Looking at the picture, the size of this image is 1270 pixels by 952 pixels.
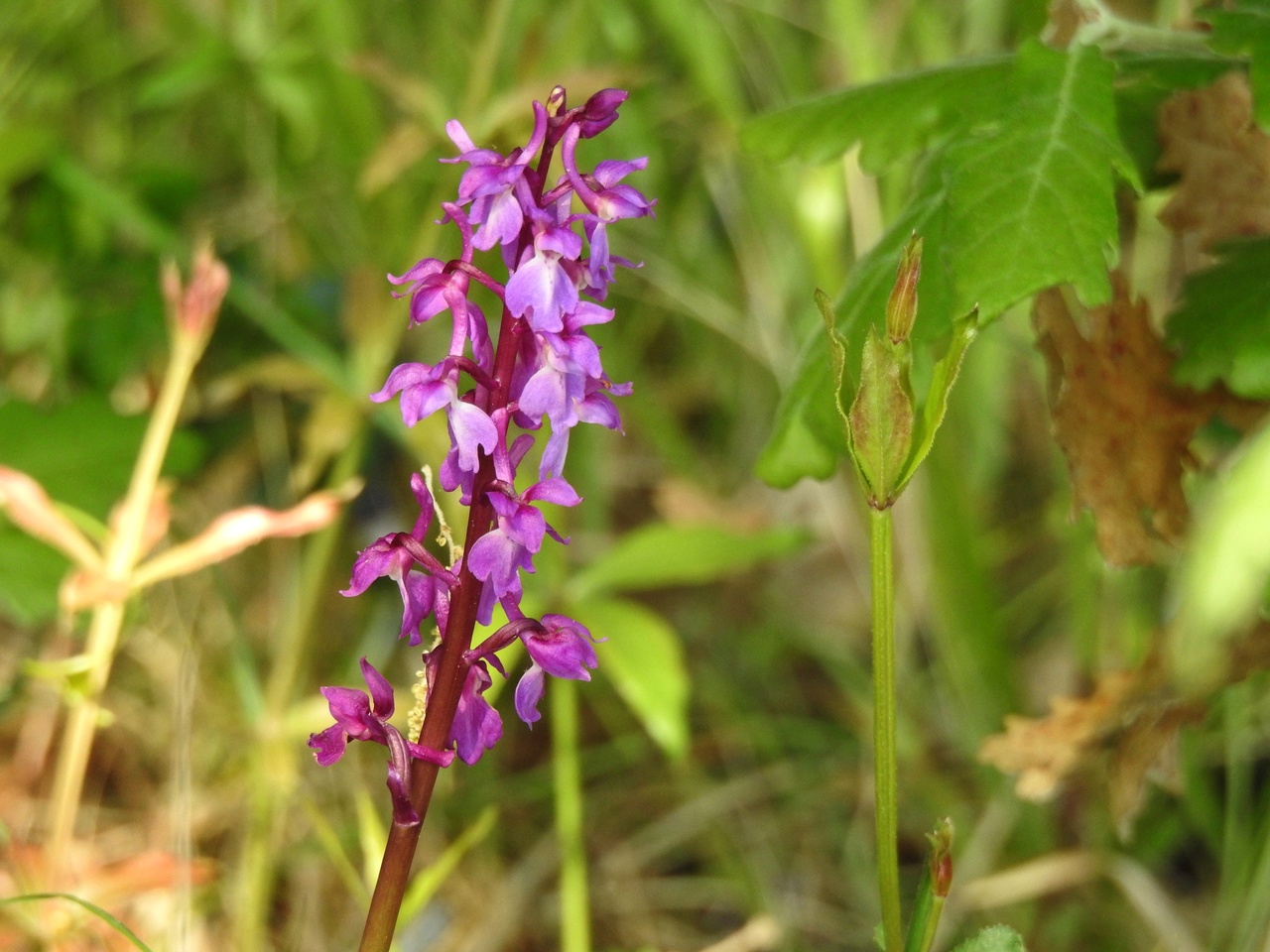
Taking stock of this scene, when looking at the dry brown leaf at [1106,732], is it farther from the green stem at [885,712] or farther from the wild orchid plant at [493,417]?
the wild orchid plant at [493,417]

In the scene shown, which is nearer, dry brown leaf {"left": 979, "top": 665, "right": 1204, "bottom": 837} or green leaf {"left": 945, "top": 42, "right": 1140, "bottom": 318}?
green leaf {"left": 945, "top": 42, "right": 1140, "bottom": 318}

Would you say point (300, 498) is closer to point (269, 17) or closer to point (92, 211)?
point (92, 211)

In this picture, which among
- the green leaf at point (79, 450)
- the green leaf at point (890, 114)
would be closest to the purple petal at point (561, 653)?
the green leaf at point (890, 114)

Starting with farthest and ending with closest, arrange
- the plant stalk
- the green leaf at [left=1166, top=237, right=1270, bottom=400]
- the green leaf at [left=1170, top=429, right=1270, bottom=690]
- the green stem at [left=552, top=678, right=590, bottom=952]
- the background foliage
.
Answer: the background foliage, the green stem at [left=552, top=678, right=590, bottom=952], the plant stalk, the green leaf at [left=1166, top=237, right=1270, bottom=400], the green leaf at [left=1170, top=429, right=1270, bottom=690]

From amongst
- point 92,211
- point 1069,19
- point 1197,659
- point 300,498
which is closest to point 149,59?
point 92,211

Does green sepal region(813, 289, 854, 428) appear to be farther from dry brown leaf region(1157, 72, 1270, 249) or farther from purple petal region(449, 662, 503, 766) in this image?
dry brown leaf region(1157, 72, 1270, 249)

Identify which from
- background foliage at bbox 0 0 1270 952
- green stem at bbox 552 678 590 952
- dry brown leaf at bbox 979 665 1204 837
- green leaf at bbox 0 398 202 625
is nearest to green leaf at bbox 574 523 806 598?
background foliage at bbox 0 0 1270 952

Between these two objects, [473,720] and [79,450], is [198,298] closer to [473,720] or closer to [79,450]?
[79,450]
